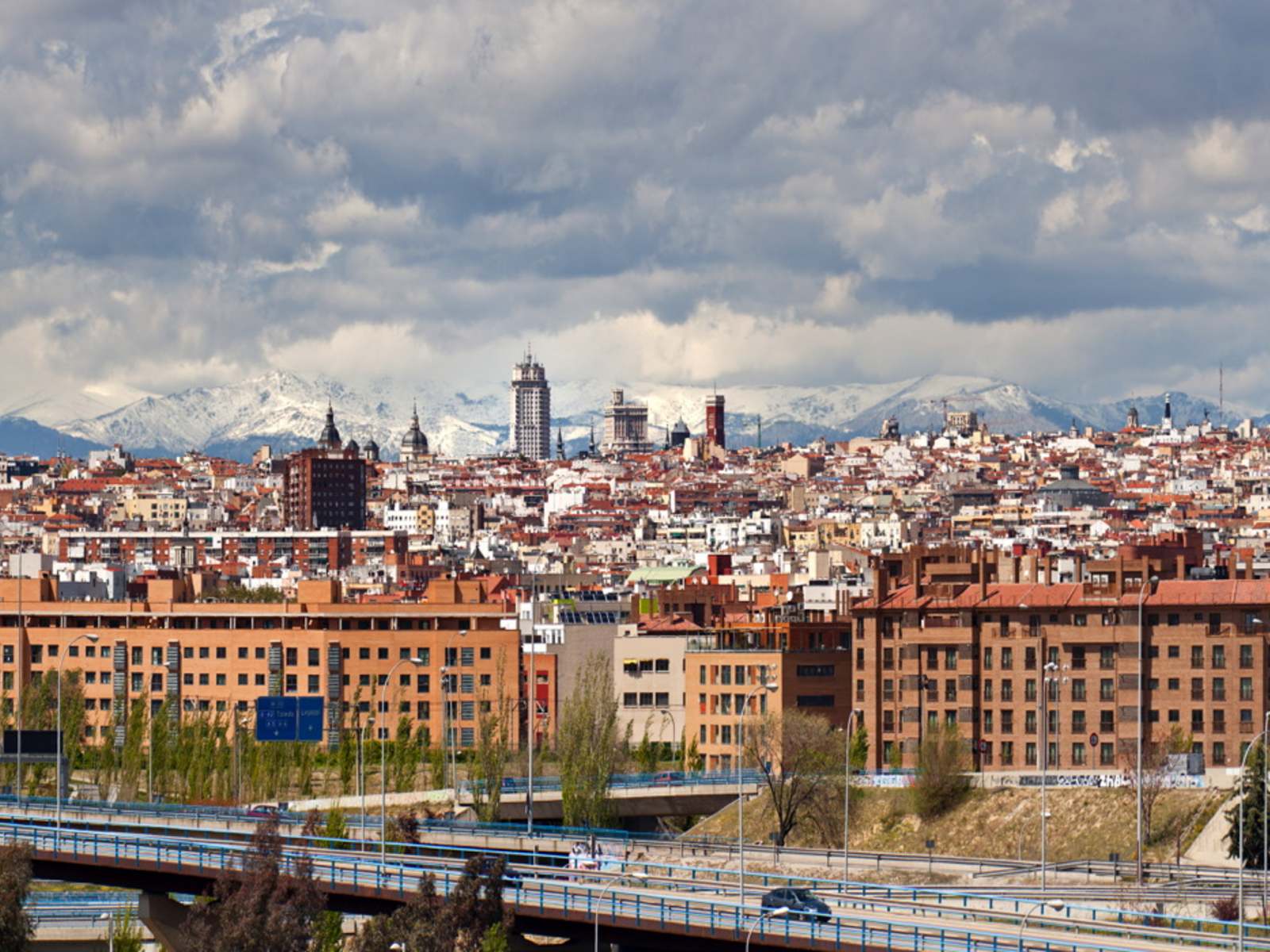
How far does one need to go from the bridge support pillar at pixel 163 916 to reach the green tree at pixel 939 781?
36984mm

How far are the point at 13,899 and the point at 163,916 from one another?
6951mm

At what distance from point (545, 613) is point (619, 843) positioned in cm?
7813

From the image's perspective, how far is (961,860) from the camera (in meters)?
98.3

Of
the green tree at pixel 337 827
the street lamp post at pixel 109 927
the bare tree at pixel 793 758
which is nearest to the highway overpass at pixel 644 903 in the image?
the street lamp post at pixel 109 927

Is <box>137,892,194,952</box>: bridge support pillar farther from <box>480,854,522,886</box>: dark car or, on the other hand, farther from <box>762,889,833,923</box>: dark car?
<box>762,889,833,923</box>: dark car

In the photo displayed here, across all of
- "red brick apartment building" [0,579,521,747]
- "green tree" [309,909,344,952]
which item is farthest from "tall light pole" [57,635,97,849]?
"green tree" [309,909,344,952]

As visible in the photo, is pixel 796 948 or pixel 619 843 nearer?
pixel 796 948

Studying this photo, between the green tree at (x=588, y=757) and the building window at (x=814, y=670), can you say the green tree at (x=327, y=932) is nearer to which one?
the green tree at (x=588, y=757)

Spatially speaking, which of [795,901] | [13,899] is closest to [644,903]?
Result: [795,901]

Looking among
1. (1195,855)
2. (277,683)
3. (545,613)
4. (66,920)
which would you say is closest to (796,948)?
(66,920)

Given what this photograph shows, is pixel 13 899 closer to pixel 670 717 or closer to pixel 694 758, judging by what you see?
pixel 694 758

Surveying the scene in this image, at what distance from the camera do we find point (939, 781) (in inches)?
4390

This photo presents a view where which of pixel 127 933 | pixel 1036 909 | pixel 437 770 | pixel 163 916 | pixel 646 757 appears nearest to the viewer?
pixel 1036 909

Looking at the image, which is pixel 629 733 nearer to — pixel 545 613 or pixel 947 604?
pixel 947 604
